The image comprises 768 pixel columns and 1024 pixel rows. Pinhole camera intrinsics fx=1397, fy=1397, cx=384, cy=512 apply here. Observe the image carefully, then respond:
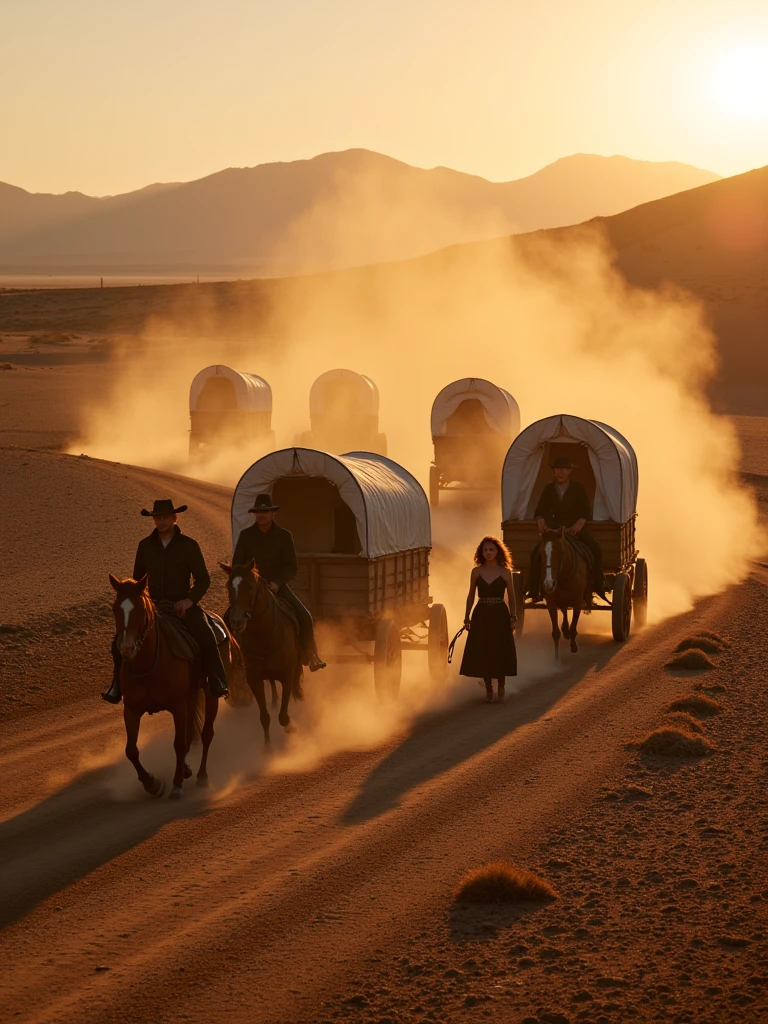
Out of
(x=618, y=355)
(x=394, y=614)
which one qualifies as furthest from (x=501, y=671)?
(x=618, y=355)

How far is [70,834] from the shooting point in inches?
424

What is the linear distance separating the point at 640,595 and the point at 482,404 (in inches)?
616

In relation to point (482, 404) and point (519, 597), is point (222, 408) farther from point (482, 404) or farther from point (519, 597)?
point (519, 597)

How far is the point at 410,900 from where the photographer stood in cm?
930

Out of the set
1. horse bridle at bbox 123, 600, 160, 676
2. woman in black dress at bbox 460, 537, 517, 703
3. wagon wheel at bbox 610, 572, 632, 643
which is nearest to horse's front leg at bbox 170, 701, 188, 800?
horse bridle at bbox 123, 600, 160, 676

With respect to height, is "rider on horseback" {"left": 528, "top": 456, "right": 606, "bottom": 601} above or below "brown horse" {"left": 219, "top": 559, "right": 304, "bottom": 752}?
above

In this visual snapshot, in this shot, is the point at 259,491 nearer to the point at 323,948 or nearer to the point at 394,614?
the point at 394,614

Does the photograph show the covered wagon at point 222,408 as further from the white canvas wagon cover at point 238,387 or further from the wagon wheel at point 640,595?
the wagon wheel at point 640,595

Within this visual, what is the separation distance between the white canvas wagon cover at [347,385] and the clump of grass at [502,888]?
35.0 meters

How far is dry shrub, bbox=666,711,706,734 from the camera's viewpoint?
14266 mm

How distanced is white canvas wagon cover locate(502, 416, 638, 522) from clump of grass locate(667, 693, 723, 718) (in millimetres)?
5631

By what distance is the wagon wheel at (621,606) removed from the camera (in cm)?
1991

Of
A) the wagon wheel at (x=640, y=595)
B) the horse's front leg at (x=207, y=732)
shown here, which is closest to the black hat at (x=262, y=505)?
the horse's front leg at (x=207, y=732)

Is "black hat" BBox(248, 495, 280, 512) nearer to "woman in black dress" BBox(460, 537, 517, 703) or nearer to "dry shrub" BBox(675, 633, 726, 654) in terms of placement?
"woman in black dress" BBox(460, 537, 517, 703)
